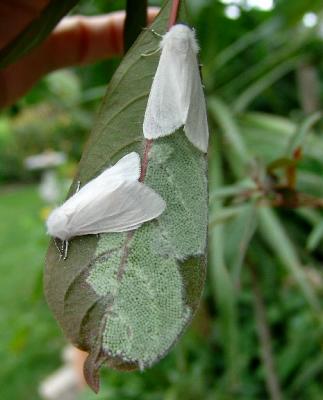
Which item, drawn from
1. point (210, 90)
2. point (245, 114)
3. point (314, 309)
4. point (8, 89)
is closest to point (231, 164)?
point (245, 114)

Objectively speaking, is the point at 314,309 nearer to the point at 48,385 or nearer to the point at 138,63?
the point at 138,63

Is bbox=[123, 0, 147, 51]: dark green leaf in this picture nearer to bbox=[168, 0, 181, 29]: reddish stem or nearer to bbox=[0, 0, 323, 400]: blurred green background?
bbox=[168, 0, 181, 29]: reddish stem

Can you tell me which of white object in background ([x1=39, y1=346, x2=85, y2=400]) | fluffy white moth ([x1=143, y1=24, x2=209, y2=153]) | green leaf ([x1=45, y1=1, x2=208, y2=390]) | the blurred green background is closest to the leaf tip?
green leaf ([x1=45, y1=1, x2=208, y2=390])

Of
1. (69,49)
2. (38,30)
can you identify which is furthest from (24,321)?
(38,30)

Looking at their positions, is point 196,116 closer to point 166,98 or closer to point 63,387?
point 166,98

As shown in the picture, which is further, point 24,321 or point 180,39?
point 24,321

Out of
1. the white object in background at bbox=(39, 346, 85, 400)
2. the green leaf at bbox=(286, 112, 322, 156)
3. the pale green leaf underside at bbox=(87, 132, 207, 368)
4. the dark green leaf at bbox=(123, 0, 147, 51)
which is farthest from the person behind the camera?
the white object in background at bbox=(39, 346, 85, 400)
